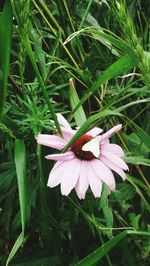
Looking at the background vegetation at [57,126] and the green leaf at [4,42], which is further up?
the green leaf at [4,42]

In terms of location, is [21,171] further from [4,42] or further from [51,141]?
[4,42]

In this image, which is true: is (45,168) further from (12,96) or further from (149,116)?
(149,116)

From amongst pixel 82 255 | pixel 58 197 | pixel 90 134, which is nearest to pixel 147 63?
pixel 90 134

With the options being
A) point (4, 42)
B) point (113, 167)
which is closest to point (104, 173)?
point (113, 167)

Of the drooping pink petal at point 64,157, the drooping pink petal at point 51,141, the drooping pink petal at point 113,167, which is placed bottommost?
the drooping pink petal at point 113,167

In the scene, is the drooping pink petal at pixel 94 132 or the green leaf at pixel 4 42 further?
the drooping pink petal at pixel 94 132

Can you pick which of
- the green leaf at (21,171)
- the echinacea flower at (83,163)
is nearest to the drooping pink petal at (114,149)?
the echinacea flower at (83,163)

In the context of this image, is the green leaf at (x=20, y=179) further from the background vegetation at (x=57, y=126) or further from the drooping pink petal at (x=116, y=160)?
the drooping pink petal at (x=116, y=160)
